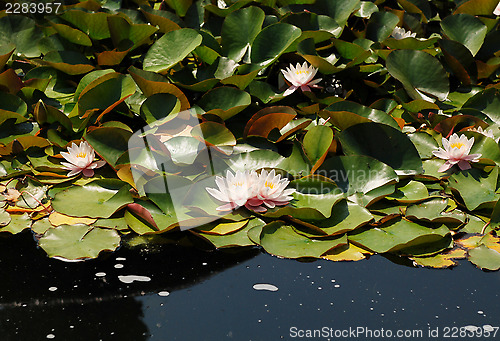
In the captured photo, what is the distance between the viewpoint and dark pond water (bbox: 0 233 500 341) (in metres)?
1.54

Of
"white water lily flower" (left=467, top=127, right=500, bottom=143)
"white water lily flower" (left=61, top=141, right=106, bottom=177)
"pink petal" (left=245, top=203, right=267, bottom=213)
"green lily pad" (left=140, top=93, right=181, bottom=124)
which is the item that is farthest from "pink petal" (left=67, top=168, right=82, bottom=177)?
"white water lily flower" (left=467, top=127, right=500, bottom=143)

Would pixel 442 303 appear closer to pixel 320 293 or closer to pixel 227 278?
pixel 320 293

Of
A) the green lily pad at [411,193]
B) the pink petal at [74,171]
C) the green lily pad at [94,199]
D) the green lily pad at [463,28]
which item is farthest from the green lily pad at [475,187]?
the pink petal at [74,171]

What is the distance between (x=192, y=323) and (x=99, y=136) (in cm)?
101

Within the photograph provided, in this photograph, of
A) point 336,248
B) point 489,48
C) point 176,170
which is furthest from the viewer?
point 489,48

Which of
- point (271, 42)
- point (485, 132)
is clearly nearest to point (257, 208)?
point (271, 42)

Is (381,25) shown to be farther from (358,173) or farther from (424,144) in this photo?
(358,173)

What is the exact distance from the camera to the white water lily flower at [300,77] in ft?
8.29

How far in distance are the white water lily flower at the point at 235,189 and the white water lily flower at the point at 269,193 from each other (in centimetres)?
3

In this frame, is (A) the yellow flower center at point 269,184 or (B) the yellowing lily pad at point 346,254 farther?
(A) the yellow flower center at point 269,184

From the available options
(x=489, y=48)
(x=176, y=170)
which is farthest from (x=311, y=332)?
(x=489, y=48)

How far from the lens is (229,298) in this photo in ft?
5.48

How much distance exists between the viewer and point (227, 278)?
1764 millimetres

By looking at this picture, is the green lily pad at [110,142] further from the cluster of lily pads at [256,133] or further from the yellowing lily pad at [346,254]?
the yellowing lily pad at [346,254]
